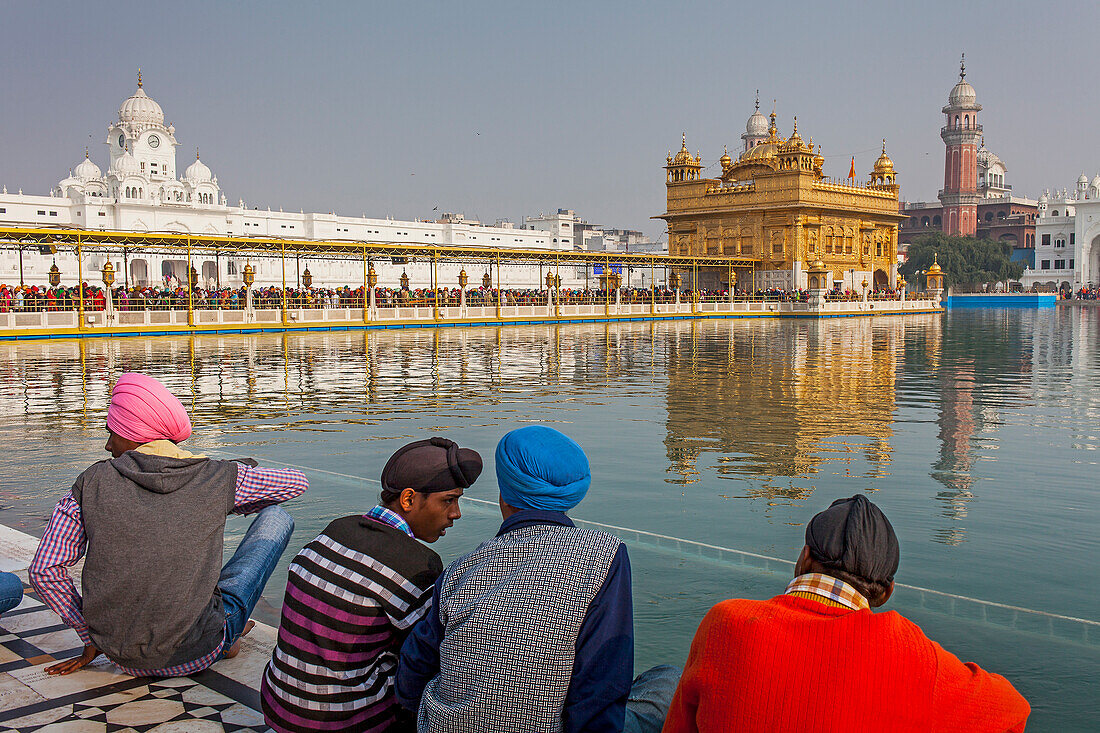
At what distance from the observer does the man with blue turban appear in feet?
6.98

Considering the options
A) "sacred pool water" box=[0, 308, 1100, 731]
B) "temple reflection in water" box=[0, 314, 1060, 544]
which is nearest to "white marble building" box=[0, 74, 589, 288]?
"temple reflection in water" box=[0, 314, 1060, 544]

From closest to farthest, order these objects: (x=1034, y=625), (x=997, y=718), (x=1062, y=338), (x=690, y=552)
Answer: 1. (x=997, y=718)
2. (x=1034, y=625)
3. (x=690, y=552)
4. (x=1062, y=338)

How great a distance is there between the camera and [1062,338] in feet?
85.0

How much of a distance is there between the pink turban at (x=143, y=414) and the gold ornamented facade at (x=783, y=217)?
52954mm

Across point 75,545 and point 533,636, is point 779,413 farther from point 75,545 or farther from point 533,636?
point 533,636

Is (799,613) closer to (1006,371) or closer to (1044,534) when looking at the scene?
(1044,534)

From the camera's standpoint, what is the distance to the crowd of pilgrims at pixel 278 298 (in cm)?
2859

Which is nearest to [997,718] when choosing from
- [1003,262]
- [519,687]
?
[519,687]

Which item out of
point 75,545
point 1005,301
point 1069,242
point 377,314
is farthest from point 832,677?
point 1069,242

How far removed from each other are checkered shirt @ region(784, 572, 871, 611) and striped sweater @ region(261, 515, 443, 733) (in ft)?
3.57

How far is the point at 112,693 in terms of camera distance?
123 inches

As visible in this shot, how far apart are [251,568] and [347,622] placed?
1126 millimetres

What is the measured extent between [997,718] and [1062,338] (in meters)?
27.9

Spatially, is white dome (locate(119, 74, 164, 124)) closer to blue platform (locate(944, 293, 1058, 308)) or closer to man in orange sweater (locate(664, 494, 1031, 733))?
blue platform (locate(944, 293, 1058, 308))
